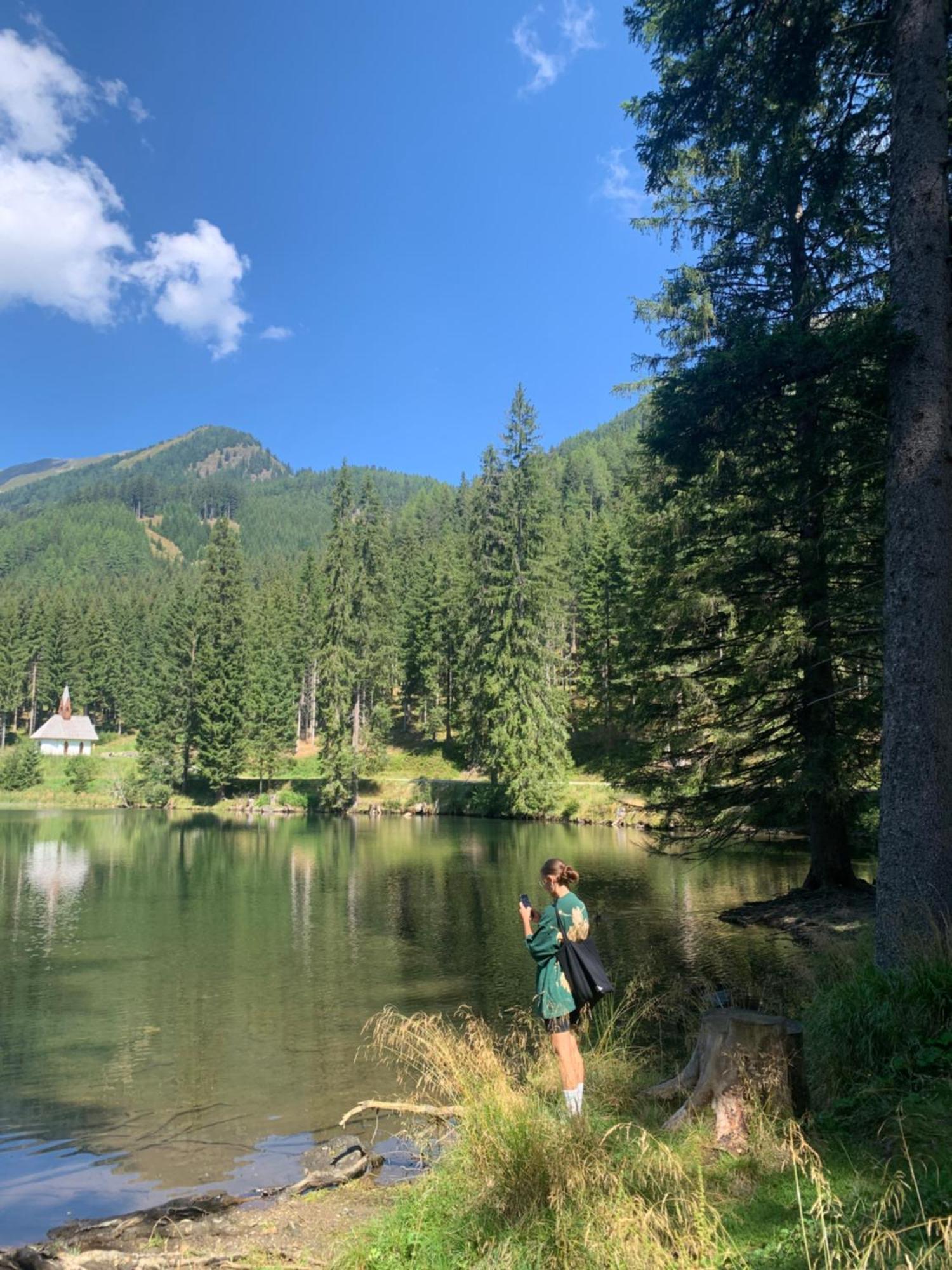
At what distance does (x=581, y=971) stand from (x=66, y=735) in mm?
81855

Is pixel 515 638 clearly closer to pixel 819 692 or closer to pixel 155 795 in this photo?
pixel 155 795

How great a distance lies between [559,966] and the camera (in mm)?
5773

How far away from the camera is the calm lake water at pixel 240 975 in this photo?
755cm

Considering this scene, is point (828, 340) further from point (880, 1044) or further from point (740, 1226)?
point (740, 1226)

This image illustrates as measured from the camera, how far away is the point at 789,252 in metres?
14.2

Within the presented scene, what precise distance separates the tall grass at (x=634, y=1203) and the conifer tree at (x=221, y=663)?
54386 millimetres

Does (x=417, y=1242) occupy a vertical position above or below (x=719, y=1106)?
below

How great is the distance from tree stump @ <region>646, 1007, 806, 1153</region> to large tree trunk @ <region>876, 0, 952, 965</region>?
225 cm

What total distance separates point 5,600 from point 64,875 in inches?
3226

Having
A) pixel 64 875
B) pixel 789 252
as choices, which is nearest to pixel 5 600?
pixel 64 875

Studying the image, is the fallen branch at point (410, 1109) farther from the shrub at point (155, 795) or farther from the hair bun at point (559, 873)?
the shrub at point (155, 795)

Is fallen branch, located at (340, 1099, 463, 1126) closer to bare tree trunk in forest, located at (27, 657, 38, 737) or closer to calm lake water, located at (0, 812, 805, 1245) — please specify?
calm lake water, located at (0, 812, 805, 1245)

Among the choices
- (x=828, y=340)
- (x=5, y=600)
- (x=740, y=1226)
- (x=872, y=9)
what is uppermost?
(x=5, y=600)

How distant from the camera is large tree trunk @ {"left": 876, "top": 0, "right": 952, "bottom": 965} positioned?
273 inches
